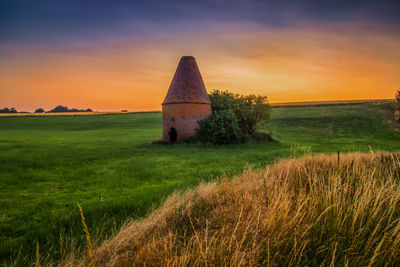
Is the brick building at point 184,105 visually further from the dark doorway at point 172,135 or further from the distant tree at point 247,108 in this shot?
the distant tree at point 247,108

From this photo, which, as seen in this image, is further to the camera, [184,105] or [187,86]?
[187,86]

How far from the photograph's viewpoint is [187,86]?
23297mm

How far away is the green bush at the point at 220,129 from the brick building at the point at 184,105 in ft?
3.83

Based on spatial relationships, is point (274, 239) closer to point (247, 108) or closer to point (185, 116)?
point (185, 116)

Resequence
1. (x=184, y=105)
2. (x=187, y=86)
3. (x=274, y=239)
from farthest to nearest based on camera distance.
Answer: (x=187, y=86), (x=184, y=105), (x=274, y=239)

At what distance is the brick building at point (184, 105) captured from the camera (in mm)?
22453

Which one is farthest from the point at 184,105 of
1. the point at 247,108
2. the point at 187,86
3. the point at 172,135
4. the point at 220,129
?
the point at 247,108

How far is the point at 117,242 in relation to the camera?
3012 mm

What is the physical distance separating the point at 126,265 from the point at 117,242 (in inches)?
21.2

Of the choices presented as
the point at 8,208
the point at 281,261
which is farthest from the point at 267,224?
the point at 8,208

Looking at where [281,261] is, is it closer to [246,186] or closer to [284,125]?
[246,186]

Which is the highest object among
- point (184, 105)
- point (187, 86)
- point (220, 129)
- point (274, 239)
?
point (187, 86)

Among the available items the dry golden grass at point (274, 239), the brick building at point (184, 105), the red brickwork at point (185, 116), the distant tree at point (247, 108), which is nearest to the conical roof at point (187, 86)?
the brick building at point (184, 105)

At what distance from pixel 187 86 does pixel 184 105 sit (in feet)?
7.86
